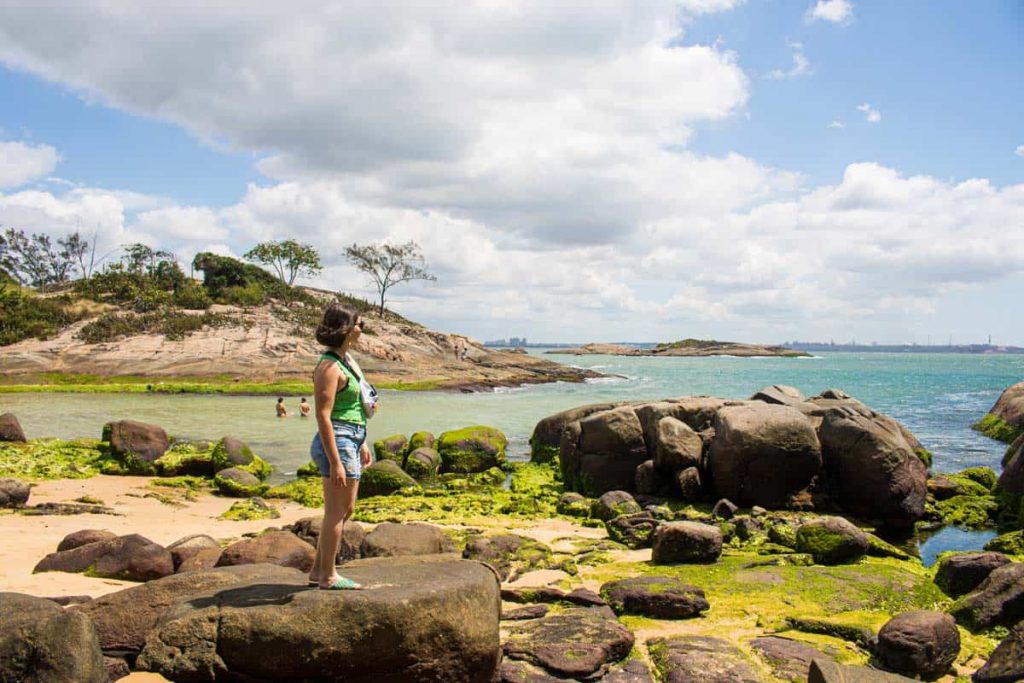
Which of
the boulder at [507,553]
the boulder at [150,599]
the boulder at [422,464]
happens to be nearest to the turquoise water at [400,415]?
the boulder at [422,464]

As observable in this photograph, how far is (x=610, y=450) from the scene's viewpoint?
60.1 ft

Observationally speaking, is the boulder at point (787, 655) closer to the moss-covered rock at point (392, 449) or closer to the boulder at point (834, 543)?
the boulder at point (834, 543)

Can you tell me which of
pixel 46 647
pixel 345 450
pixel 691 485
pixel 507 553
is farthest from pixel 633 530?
pixel 46 647

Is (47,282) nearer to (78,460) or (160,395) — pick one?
(160,395)

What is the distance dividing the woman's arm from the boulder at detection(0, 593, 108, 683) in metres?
2.24

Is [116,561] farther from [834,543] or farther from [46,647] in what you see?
[834,543]

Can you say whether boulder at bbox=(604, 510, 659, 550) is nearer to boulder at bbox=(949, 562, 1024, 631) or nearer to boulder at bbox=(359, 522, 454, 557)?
boulder at bbox=(359, 522, 454, 557)

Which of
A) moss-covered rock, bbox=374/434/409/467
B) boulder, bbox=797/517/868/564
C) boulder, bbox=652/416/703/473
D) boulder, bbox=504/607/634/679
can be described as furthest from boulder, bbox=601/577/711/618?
moss-covered rock, bbox=374/434/409/467

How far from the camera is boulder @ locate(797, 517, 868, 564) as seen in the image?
437 inches

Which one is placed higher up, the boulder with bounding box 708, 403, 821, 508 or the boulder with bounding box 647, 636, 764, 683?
the boulder with bounding box 708, 403, 821, 508

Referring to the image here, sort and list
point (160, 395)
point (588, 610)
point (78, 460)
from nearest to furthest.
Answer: point (588, 610)
point (78, 460)
point (160, 395)

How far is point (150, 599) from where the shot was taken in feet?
21.5

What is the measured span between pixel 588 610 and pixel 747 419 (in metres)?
9.02

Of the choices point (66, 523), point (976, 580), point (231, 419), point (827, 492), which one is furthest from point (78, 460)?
point (976, 580)
